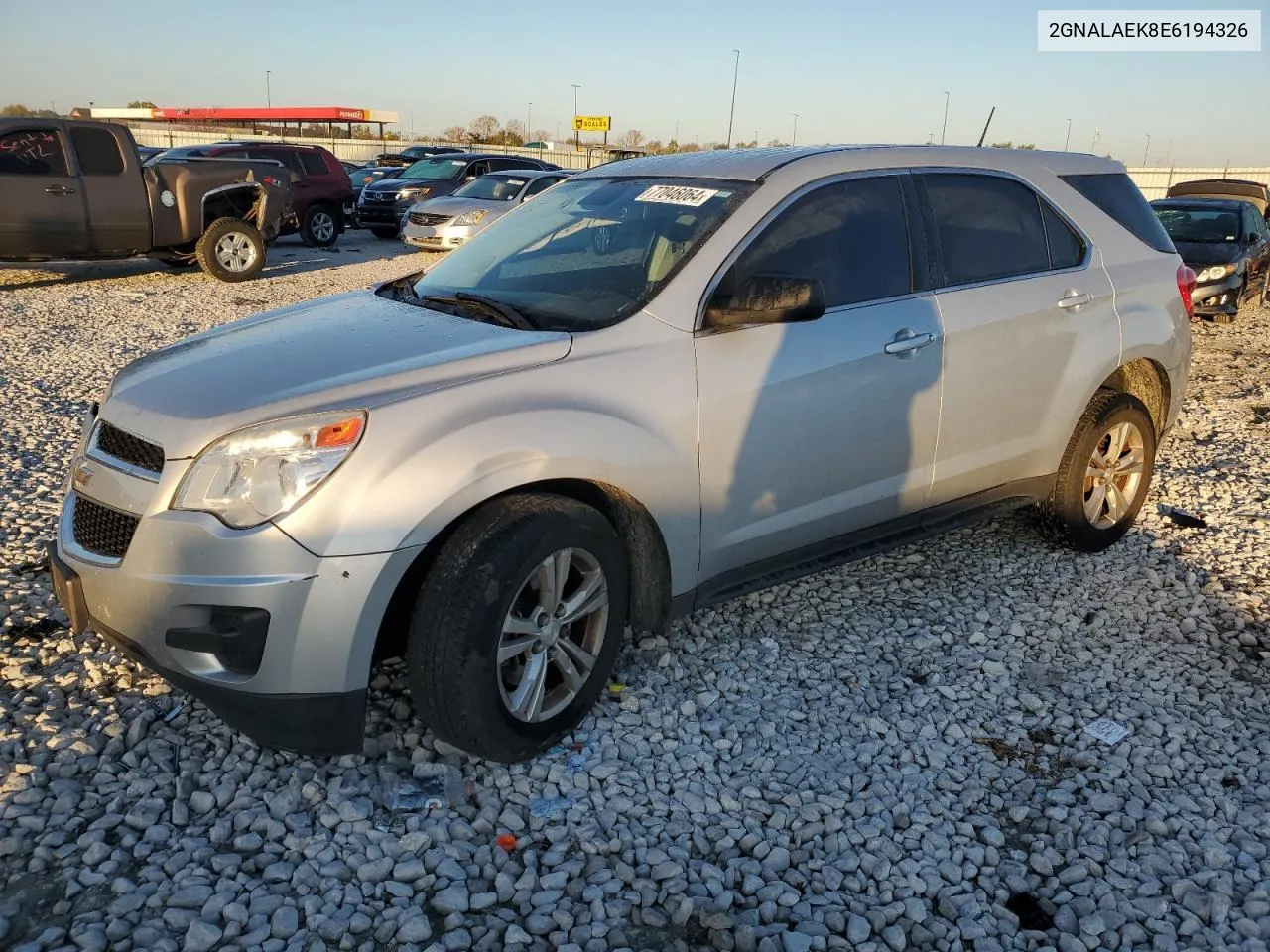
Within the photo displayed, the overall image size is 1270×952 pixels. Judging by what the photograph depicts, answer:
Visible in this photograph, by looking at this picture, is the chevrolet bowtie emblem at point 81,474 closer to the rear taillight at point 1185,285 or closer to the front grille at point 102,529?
the front grille at point 102,529

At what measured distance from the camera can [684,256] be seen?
11.1 ft

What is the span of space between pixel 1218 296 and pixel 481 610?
1243 centimetres

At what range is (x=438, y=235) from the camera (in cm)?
1477

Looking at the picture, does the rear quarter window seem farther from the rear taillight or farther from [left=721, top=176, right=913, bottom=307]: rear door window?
[left=721, top=176, right=913, bottom=307]: rear door window

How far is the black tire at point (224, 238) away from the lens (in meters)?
12.8

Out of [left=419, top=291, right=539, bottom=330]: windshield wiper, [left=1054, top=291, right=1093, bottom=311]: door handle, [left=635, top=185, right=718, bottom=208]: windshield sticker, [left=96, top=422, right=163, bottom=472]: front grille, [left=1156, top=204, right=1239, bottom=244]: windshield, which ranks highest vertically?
[left=1156, top=204, right=1239, bottom=244]: windshield

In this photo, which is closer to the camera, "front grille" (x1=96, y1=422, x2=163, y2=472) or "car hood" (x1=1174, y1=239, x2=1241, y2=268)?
"front grille" (x1=96, y1=422, x2=163, y2=472)

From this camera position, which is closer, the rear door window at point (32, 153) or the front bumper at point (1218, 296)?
the rear door window at point (32, 153)

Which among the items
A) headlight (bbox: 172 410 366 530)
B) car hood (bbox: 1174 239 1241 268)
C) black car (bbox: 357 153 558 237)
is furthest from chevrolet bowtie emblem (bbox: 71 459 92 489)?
black car (bbox: 357 153 558 237)

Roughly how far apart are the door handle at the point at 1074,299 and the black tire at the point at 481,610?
99.5 inches

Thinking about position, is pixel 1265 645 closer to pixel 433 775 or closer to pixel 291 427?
pixel 433 775

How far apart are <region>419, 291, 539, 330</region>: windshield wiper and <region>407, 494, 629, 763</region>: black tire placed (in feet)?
2.16

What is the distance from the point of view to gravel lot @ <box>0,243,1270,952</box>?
97.0 inches

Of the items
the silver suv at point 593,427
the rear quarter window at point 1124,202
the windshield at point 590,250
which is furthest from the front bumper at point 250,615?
the rear quarter window at point 1124,202
